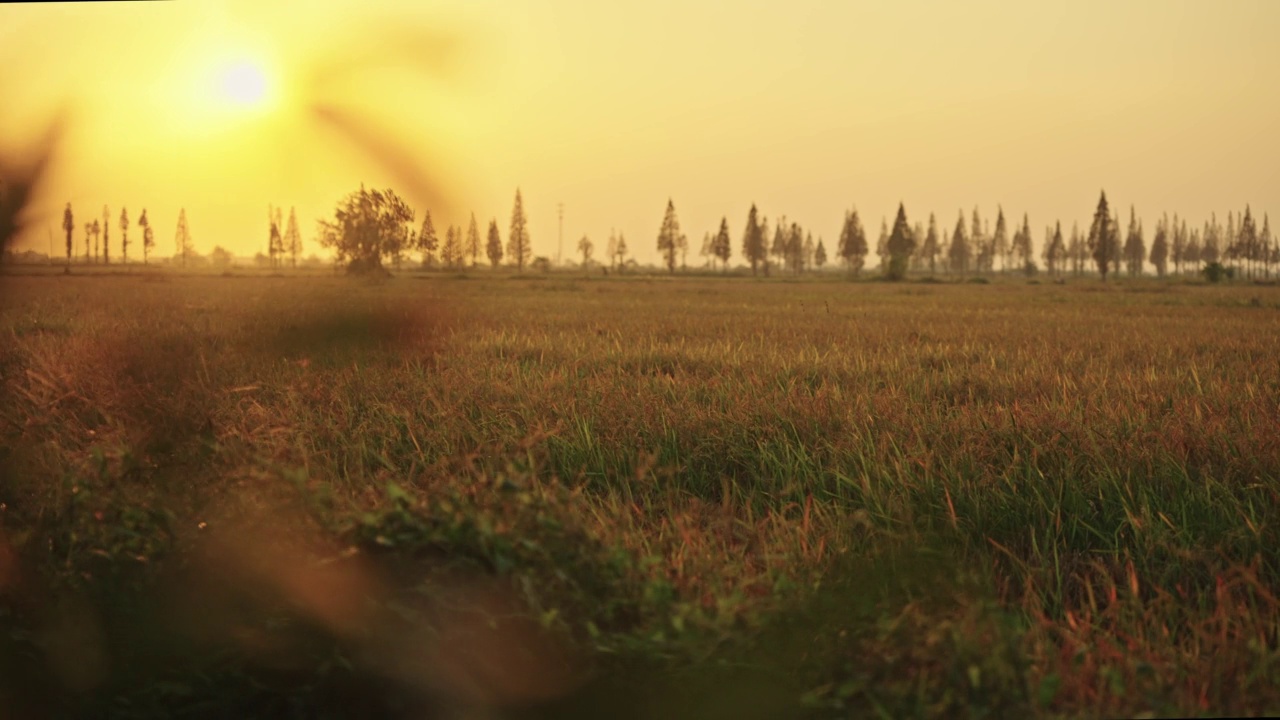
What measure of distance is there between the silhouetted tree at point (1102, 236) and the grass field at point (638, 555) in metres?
100

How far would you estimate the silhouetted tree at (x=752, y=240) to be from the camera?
115812 millimetres

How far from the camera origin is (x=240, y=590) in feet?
8.38

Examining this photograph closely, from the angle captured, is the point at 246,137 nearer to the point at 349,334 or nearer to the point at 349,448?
the point at 349,448

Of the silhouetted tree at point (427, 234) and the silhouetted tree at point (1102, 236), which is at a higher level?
the silhouetted tree at point (1102, 236)

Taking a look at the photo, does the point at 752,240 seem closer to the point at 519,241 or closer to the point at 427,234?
the point at 519,241

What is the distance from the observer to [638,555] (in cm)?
242

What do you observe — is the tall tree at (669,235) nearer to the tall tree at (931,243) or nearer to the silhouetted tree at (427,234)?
the tall tree at (931,243)

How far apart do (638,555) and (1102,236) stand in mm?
108089

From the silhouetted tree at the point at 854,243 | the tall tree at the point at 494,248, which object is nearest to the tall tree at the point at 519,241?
the tall tree at the point at 494,248

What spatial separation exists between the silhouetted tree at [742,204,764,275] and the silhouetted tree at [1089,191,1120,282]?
137 ft

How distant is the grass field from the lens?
2.14 metres

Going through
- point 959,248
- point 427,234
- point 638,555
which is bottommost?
point 638,555

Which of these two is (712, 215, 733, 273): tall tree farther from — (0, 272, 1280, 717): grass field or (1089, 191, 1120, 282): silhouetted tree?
(0, 272, 1280, 717): grass field

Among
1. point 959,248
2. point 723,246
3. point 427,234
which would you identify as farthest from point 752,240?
point 427,234
